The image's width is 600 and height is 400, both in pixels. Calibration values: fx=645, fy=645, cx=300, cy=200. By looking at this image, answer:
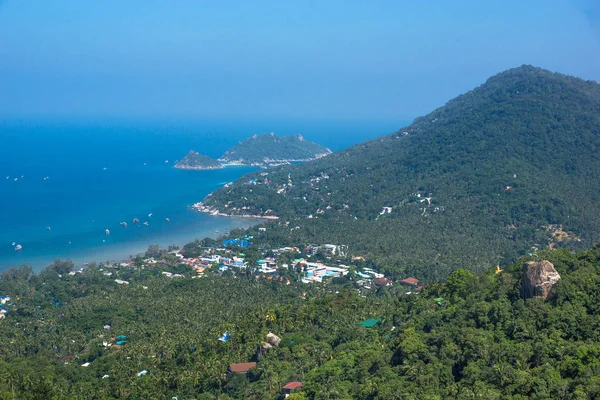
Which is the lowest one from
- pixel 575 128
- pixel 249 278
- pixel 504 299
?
pixel 249 278

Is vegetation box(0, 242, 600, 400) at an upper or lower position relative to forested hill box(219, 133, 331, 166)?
lower

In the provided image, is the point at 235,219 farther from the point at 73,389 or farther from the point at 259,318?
the point at 73,389

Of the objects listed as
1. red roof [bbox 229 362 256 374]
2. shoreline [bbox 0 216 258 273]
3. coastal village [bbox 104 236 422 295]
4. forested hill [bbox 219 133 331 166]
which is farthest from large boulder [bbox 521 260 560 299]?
forested hill [bbox 219 133 331 166]

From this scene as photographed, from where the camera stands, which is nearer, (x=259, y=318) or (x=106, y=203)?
(x=259, y=318)

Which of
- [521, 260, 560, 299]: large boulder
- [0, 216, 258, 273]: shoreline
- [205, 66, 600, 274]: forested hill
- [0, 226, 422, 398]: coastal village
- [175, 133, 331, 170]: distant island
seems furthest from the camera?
[175, 133, 331, 170]: distant island

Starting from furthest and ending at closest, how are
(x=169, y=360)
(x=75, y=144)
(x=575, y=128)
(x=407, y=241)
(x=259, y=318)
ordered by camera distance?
(x=75, y=144), (x=575, y=128), (x=407, y=241), (x=259, y=318), (x=169, y=360)

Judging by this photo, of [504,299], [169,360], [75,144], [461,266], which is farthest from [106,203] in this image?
[75,144]

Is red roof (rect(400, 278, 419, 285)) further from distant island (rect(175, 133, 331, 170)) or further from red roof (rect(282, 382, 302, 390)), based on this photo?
distant island (rect(175, 133, 331, 170))

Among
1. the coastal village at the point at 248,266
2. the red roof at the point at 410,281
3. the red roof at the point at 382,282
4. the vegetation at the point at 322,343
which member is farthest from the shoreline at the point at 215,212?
the vegetation at the point at 322,343
